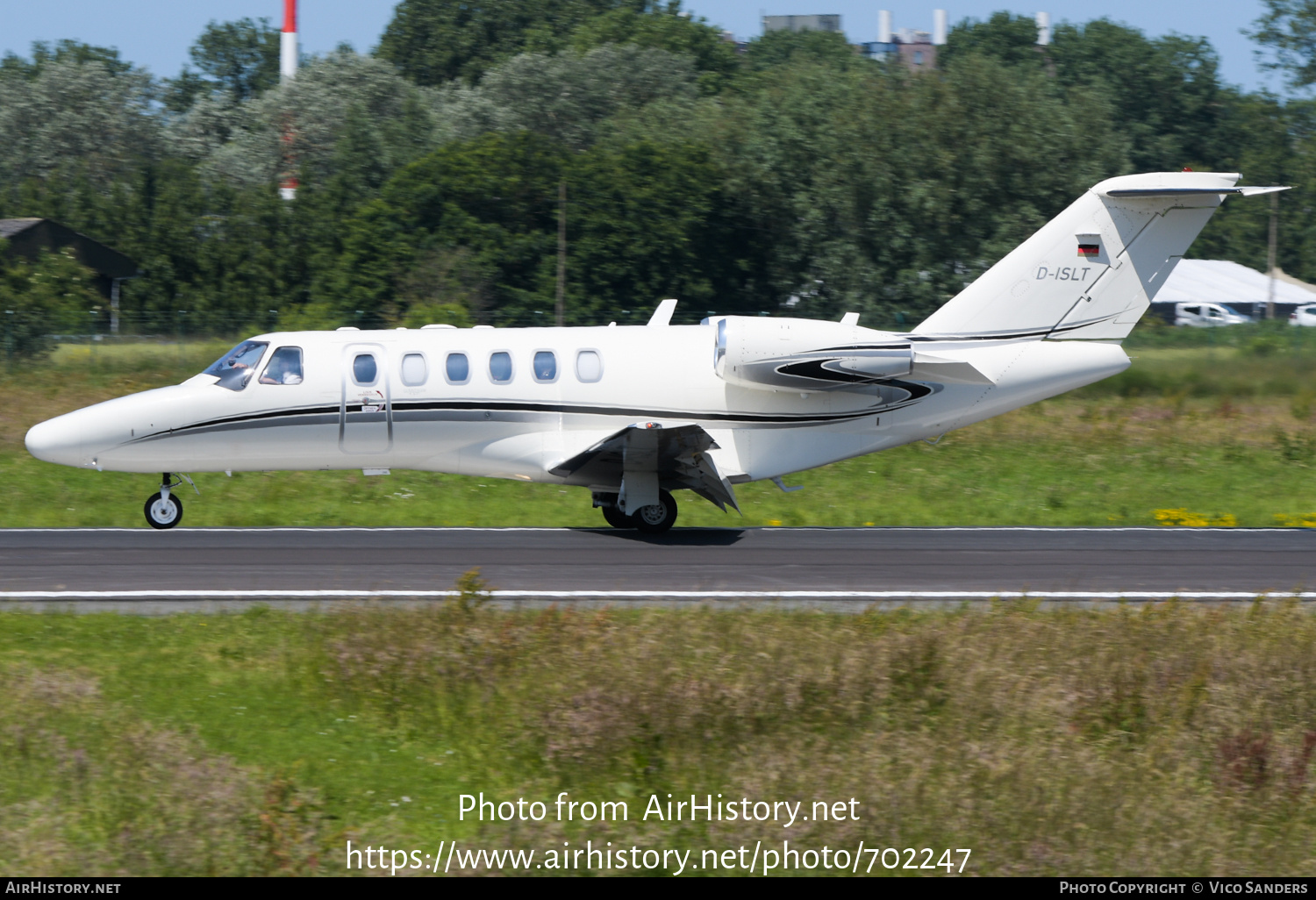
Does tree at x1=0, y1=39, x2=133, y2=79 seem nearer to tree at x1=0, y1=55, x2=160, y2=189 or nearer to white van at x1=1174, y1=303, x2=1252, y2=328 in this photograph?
tree at x1=0, y1=55, x2=160, y2=189

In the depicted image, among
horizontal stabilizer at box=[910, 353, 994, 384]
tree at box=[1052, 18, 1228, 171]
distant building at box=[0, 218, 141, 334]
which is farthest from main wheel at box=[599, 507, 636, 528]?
tree at box=[1052, 18, 1228, 171]

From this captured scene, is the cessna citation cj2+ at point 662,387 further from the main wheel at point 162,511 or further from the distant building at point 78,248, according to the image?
the distant building at point 78,248

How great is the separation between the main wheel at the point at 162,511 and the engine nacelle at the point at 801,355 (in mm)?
7556

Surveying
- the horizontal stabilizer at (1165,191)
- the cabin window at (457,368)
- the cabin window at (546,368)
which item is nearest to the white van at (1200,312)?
the horizontal stabilizer at (1165,191)

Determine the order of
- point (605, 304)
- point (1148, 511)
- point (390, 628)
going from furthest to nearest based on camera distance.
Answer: point (605, 304)
point (1148, 511)
point (390, 628)

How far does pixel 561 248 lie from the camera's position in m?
47.8

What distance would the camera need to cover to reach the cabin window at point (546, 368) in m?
18.2

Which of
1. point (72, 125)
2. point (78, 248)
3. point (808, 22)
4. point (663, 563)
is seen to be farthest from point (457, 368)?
point (808, 22)

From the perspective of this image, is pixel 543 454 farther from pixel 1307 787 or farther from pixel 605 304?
pixel 605 304

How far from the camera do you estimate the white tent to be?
70812 mm

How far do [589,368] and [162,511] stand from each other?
6103mm

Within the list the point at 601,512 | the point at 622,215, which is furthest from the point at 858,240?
the point at 601,512

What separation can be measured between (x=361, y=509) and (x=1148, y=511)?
39.9 feet
